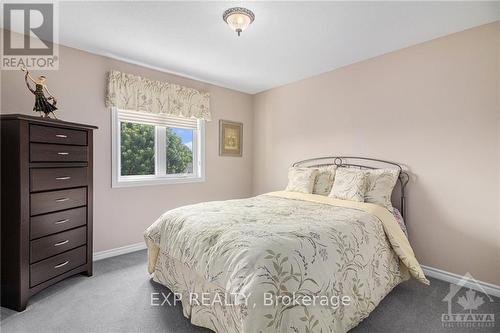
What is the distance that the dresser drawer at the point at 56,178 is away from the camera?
1995mm

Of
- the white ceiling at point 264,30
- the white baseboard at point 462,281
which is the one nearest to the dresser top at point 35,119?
the white ceiling at point 264,30

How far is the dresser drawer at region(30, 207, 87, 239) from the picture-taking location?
6.58 ft

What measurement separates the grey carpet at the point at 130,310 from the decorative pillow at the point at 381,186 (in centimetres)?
79

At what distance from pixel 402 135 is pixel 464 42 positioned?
97cm

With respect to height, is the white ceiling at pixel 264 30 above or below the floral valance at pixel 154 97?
above

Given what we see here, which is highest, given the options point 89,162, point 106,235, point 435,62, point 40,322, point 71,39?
point 71,39

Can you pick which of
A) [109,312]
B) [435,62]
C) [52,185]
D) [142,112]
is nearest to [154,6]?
[142,112]

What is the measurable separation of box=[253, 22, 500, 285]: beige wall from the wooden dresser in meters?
2.94

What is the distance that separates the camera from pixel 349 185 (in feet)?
8.73

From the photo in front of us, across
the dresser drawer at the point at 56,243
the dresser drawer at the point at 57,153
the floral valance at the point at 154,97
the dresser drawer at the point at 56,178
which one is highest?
the floral valance at the point at 154,97

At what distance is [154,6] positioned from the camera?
79.0 inches

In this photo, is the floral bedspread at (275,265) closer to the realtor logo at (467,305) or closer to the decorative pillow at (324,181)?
the realtor logo at (467,305)

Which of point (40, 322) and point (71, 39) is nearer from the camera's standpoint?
point (40, 322)

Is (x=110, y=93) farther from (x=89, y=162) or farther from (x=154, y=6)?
(x=154, y=6)
